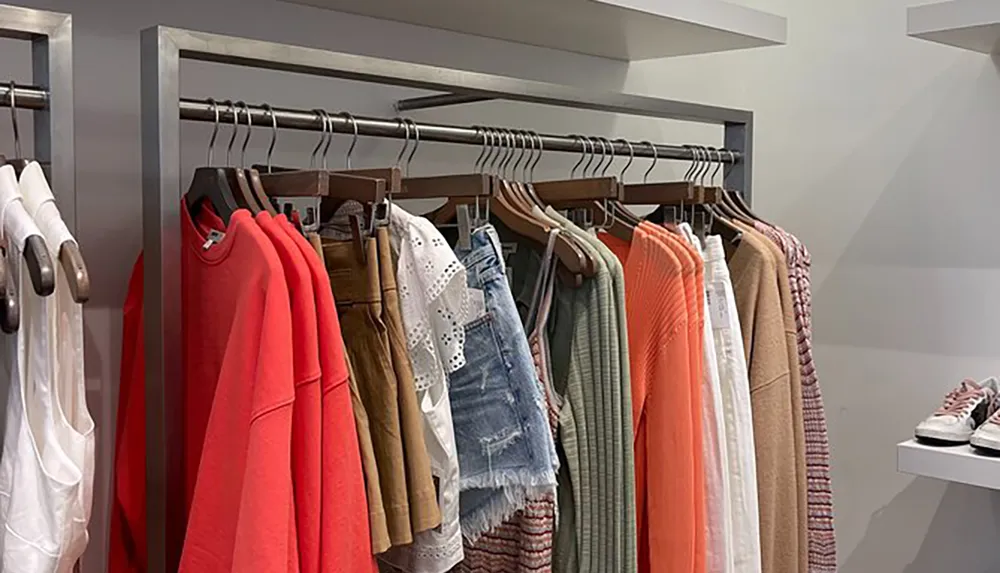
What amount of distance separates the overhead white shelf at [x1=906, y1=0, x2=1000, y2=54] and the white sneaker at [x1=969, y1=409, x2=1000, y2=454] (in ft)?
2.02

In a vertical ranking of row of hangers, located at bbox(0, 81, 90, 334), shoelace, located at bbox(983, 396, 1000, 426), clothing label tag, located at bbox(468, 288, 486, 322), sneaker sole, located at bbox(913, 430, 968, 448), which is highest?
row of hangers, located at bbox(0, 81, 90, 334)

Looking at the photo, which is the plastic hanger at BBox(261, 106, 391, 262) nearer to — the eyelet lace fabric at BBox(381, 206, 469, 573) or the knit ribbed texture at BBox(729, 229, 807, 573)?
the eyelet lace fabric at BBox(381, 206, 469, 573)

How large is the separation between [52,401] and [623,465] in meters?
0.70

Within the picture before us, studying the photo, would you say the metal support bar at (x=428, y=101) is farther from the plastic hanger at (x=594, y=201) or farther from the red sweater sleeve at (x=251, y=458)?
the red sweater sleeve at (x=251, y=458)

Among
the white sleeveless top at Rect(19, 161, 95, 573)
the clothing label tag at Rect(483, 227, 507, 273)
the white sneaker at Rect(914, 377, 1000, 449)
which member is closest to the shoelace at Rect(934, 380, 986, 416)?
the white sneaker at Rect(914, 377, 1000, 449)

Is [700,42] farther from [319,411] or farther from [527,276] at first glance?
[319,411]

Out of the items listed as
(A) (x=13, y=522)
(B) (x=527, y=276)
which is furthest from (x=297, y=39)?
(A) (x=13, y=522)

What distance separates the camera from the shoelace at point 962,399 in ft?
5.85

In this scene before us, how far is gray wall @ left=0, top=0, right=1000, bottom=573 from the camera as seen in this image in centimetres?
195

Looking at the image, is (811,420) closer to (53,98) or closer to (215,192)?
(215,192)

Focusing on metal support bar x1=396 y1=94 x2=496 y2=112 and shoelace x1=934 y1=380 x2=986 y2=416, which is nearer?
metal support bar x1=396 y1=94 x2=496 y2=112

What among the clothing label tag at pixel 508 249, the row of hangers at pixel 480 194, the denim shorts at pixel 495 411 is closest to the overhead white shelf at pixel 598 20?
the row of hangers at pixel 480 194

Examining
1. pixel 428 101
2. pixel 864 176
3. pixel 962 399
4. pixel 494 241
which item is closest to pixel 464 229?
pixel 494 241

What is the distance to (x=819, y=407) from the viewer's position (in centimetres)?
169
